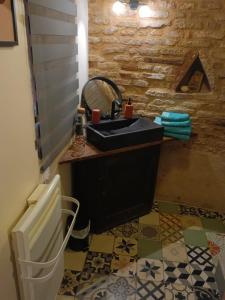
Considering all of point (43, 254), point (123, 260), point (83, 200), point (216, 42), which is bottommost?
point (123, 260)

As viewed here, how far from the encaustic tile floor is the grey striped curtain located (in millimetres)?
912

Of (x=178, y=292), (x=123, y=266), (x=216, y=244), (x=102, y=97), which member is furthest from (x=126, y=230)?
(x=102, y=97)

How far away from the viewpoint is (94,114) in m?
1.91

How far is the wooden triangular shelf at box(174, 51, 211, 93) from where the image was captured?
2.00 m

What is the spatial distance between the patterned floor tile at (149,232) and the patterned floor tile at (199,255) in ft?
0.89

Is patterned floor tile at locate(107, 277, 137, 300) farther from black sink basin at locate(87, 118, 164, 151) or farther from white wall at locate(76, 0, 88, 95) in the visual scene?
white wall at locate(76, 0, 88, 95)

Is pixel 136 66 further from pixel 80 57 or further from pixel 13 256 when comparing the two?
pixel 13 256

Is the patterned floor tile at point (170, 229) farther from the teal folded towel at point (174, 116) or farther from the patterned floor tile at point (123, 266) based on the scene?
the teal folded towel at point (174, 116)

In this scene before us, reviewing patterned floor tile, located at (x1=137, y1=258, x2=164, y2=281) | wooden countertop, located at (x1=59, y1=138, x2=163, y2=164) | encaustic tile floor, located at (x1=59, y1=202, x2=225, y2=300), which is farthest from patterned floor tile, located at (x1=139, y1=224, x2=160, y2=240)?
wooden countertop, located at (x1=59, y1=138, x2=163, y2=164)

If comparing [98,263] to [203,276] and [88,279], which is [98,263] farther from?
[203,276]

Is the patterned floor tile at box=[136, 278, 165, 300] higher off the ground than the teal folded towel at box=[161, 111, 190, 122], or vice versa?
the teal folded towel at box=[161, 111, 190, 122]

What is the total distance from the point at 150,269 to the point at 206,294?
1.31 feet

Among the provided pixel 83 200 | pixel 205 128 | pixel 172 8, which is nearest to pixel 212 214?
pixel 205 128

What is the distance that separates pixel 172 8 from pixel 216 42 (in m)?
0.43
